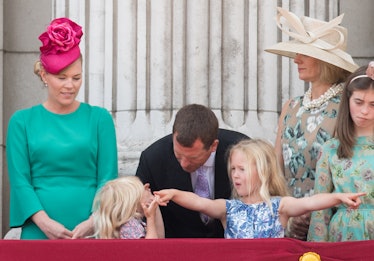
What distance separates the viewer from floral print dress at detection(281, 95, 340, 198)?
24.2 ft

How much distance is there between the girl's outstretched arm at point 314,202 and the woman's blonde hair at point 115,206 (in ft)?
2.38

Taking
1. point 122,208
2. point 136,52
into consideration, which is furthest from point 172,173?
point 136,52

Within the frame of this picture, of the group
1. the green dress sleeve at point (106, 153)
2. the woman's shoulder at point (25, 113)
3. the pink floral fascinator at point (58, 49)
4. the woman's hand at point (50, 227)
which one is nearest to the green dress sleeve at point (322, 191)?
the green dress sleeve at point (106, 153)

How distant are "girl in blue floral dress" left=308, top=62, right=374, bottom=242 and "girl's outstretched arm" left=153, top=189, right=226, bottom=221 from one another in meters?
0.50

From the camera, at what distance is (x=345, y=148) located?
702 cm

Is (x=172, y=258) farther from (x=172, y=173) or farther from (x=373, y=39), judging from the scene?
(x=373, y=39)

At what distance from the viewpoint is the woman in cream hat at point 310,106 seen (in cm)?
739

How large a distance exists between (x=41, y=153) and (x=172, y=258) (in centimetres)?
124

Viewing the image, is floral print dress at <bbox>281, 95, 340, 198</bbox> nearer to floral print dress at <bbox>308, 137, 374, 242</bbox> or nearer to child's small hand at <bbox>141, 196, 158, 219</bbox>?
floral print dress at <bbox>308, 137, 374, 242</bbox>

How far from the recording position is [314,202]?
21.9 feet

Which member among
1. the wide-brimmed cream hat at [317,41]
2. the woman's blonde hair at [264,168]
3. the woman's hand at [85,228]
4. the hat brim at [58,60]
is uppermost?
the wide-brimmed cream hat at [317,41]

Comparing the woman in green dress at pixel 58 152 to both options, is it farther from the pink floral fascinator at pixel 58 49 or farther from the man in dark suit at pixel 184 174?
the man in dark suit at pixel 184 174

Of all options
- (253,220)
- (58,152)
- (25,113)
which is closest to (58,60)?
(25,113)

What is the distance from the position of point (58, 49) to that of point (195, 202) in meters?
1.07
